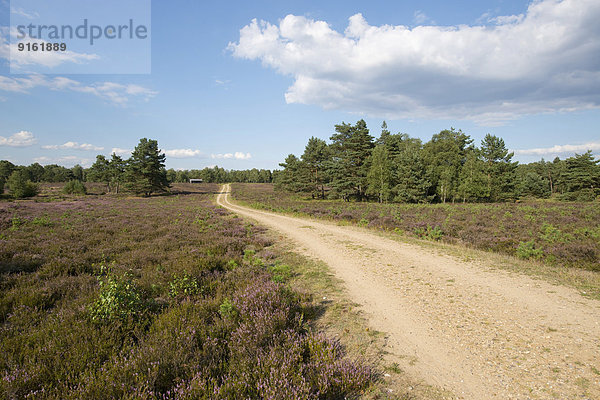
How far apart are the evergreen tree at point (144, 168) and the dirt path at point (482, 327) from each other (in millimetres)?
60240

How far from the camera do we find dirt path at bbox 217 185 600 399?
3715 mm

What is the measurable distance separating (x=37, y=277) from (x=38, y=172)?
149 meters

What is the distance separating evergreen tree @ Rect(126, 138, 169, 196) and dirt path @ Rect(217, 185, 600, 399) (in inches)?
2372

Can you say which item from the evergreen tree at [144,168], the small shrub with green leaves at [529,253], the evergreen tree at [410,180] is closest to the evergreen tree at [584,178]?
the evergreen tree at [410,180]

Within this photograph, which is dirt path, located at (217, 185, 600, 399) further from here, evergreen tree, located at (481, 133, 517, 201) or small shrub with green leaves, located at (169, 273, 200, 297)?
evergreen tree, located at (481, 133, 517, 201)

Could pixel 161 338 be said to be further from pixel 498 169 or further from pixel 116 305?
pixel 498 169

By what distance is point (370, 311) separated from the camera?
600 cm

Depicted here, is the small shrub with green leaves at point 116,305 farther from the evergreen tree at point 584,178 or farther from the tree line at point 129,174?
the evergreen tree at point 584,178

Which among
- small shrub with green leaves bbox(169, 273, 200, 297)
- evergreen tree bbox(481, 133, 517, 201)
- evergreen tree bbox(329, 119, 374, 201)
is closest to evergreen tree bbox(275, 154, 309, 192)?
evergreen tree bbox(329, 119, 374, 201)

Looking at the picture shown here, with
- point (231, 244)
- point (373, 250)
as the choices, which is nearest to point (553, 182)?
point (373, 250)

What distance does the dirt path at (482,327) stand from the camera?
12.2 ft

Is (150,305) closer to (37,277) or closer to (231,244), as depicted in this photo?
(37,277)

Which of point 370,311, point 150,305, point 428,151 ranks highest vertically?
point 428,151

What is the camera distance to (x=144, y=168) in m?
55.3
